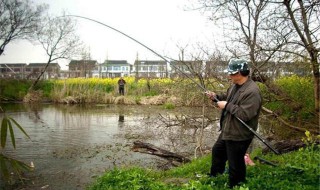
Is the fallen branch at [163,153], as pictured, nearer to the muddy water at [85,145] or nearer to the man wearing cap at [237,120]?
the muddy water at [85,145]

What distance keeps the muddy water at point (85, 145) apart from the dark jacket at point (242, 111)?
3817mm

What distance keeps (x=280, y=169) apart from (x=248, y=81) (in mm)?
1162

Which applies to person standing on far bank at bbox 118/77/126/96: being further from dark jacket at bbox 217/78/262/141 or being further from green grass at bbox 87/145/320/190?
dark jacket at bbox 217/78/262/141

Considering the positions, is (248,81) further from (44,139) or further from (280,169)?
(44,139)

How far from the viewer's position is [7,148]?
9.84m

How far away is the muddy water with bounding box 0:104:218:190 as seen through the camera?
285 inches

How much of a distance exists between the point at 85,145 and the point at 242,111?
756 cm

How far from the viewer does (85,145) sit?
33.5 ft

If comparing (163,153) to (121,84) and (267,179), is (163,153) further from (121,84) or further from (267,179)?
(121,84)

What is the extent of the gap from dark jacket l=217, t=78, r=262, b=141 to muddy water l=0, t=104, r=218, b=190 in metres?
3.82

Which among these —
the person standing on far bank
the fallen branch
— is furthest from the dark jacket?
the person standing on far bank

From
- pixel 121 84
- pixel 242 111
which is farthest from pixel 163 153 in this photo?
pixel 121 84

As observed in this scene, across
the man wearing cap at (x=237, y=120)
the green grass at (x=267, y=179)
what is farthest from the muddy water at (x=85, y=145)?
the man wearing cap at (x=237, y=120)

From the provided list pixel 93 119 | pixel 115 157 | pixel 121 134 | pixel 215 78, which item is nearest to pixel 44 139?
pixel 121 134
